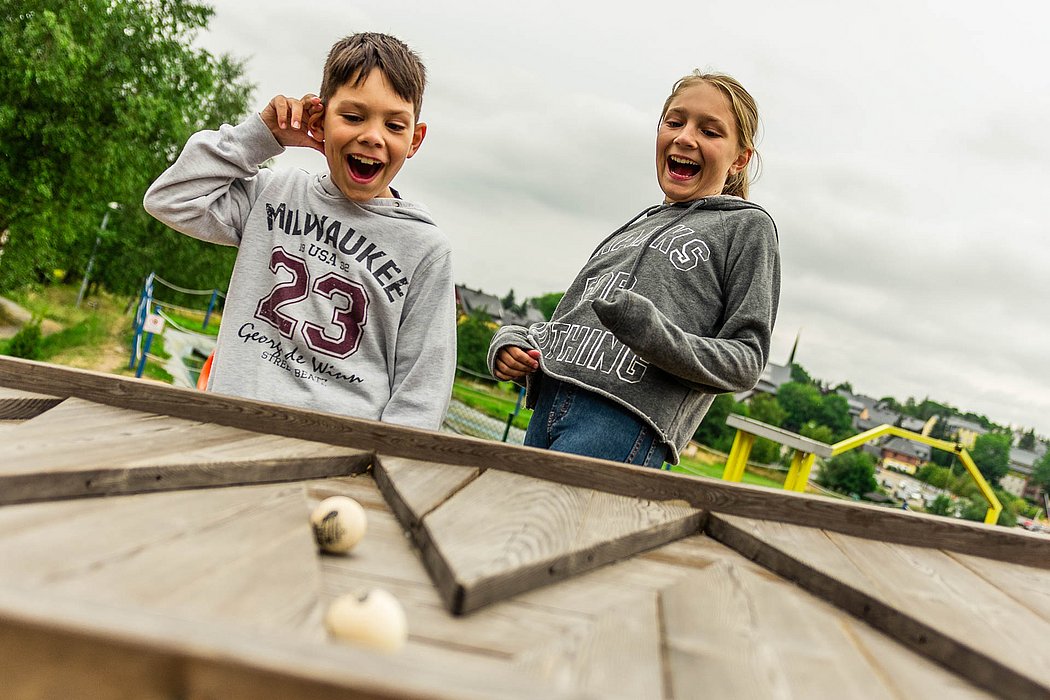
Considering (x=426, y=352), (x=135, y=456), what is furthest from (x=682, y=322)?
(x=135, y=456)

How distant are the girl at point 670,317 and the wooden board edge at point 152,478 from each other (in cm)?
79

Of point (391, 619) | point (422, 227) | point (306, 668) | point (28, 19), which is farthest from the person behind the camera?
point (28, 19)

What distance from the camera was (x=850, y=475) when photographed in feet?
187

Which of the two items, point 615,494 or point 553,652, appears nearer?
point 553,652

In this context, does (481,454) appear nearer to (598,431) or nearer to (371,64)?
(598,431)

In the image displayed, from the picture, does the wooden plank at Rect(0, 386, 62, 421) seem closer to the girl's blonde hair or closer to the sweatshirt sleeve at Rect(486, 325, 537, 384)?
the sweatshirt sleeve at Rect(486, 325, 537, 384)

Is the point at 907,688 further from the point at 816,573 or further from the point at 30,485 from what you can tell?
the point at 30,485

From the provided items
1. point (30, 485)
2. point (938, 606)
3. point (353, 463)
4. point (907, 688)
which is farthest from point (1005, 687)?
point (30, 485)

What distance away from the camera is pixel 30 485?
3.39 feet

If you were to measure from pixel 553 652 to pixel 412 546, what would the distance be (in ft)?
1.26

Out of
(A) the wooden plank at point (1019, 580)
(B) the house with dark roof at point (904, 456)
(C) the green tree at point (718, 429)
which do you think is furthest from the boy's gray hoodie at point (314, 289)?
(B) the house with dark roof at point (904, 456)

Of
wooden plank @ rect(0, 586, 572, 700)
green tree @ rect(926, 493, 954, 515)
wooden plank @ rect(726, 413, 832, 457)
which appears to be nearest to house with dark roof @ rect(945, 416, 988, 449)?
green tree @ rect(926, 493, 954, 515)

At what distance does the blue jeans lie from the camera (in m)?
2.07

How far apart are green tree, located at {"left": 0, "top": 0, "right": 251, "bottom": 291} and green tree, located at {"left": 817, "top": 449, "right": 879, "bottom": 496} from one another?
2006 inches
